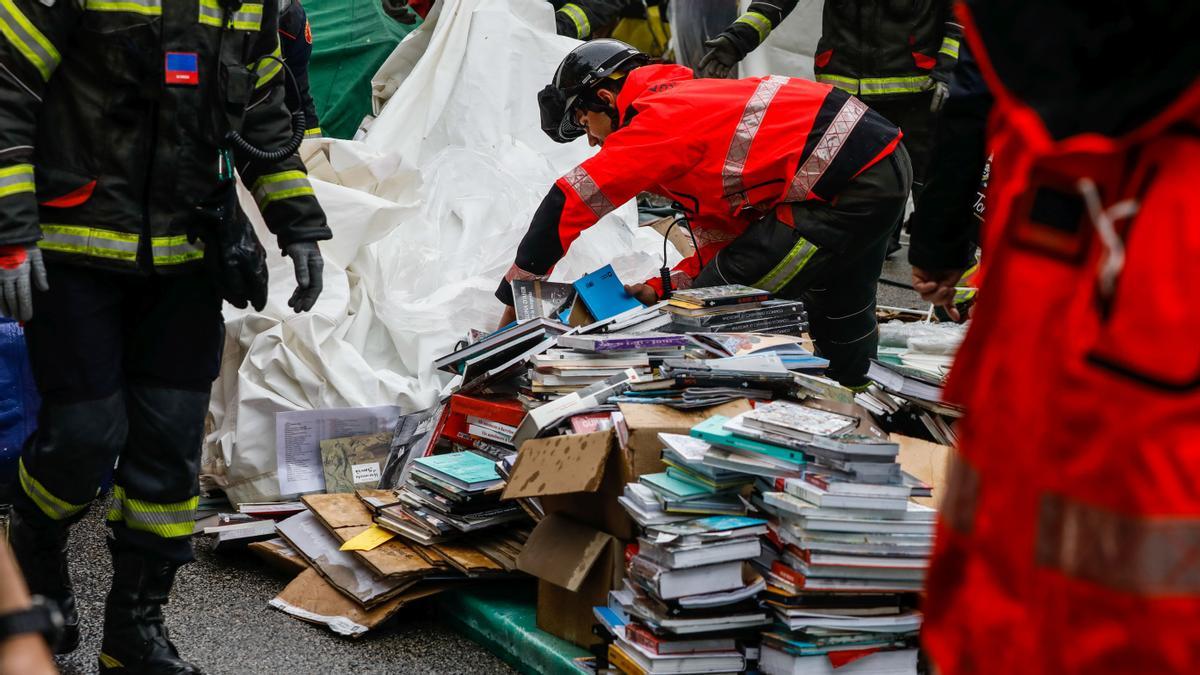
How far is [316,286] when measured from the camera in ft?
11.3

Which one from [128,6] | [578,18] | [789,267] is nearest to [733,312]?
[789,267]

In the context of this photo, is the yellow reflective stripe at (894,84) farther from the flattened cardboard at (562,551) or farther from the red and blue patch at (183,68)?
the red and blue patch at (183,68)

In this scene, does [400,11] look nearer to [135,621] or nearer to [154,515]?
[154,515]

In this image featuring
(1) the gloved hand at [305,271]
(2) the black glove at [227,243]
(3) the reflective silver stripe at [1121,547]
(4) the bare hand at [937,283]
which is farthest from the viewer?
(1) the gloved hand at [305,271]

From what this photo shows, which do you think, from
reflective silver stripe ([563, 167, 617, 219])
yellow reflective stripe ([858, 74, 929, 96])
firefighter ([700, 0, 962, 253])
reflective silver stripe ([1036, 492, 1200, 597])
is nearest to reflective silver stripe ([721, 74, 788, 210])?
reflective silver stripe ([563, 167, 617, 219])

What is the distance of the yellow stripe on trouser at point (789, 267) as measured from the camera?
462 cm

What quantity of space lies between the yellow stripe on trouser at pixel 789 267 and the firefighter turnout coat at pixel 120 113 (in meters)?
2.14

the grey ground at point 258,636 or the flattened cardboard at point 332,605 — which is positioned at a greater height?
the flattened cardboard at point 332,605

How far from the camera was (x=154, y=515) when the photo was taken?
10.7 ft

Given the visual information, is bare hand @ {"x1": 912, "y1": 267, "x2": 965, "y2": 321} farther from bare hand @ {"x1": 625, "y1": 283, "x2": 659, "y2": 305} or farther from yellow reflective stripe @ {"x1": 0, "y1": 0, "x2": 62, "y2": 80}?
bare hand @ {"x1": 625, "y1": 283, "x2": 659, "y2": 305}

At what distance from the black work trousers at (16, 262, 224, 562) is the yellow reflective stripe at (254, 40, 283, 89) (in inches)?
20.8

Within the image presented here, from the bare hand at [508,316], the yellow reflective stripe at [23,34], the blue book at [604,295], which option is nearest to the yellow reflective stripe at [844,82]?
the blue book at [604,295]

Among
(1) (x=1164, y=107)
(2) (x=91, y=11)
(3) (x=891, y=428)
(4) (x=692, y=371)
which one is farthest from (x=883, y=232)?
(1) (x=1164, y=107)

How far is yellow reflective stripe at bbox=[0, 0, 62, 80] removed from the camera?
2.89 metres
